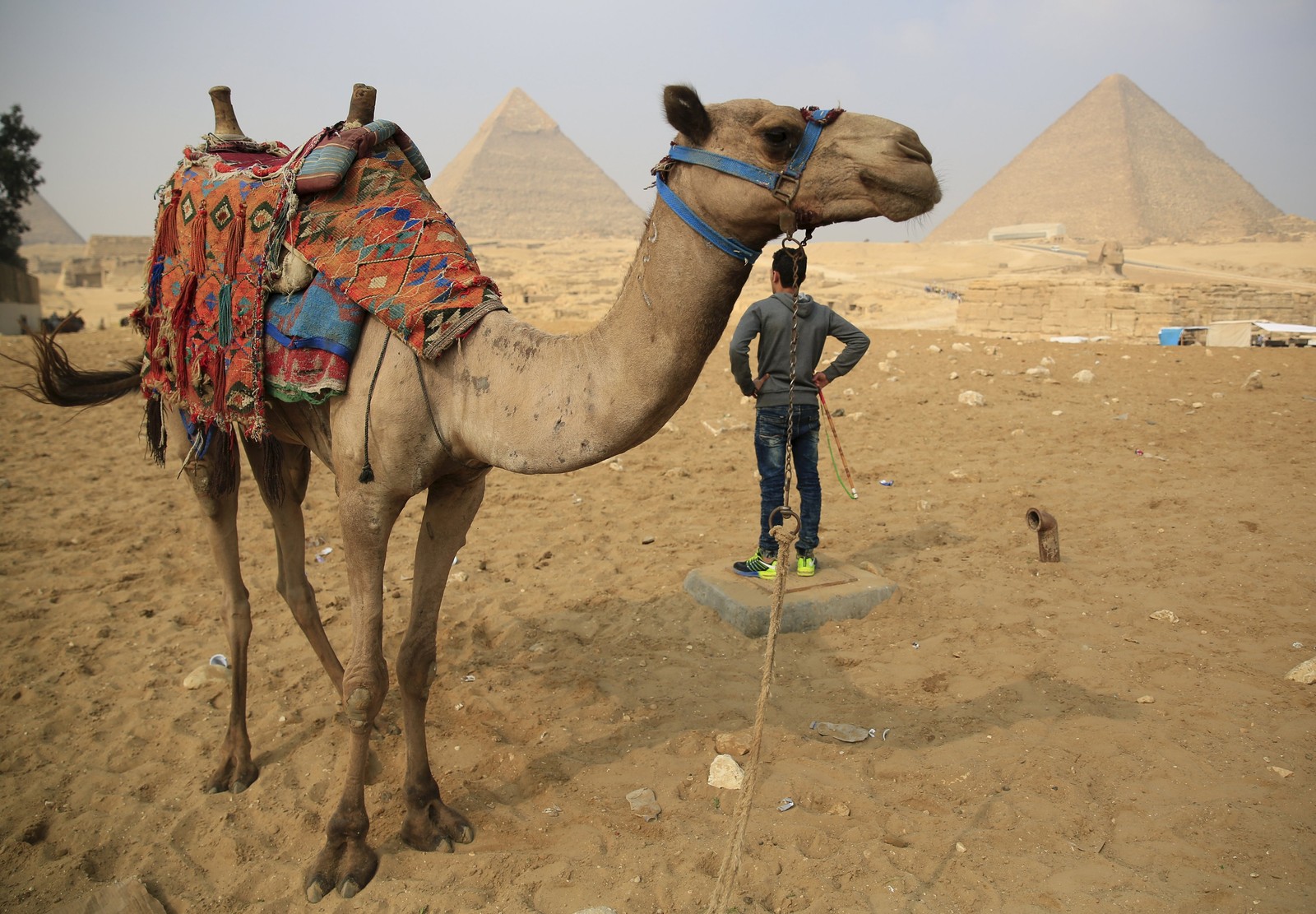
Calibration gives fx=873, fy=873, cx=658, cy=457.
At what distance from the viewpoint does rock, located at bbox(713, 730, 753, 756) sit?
155 inches

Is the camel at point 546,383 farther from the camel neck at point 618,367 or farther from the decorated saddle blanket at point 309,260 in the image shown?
the decorated saddle blanket at point 309,260

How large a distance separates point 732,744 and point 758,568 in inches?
73.0

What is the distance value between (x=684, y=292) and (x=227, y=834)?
285 centimetres

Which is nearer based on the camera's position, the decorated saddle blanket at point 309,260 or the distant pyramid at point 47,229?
the decorated saddle blanket at point 309,260

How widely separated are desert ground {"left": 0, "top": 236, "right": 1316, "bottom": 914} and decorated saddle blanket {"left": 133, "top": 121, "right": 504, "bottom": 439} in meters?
1.67

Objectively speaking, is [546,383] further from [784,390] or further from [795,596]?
[784,390]

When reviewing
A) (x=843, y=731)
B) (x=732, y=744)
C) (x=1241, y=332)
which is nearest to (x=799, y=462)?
(x=843, y=731)

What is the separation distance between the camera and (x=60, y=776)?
12.7ft

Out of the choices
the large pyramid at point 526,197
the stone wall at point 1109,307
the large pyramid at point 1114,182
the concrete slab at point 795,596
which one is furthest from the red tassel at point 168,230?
the large pyramid at point 526,197

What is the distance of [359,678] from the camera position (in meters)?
3.30

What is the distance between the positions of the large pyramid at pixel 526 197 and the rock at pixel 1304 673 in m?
164

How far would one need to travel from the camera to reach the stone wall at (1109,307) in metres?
21.1

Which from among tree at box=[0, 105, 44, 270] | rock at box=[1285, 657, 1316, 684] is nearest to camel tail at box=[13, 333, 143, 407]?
rock at box=[1285, 657, 1316, 684]

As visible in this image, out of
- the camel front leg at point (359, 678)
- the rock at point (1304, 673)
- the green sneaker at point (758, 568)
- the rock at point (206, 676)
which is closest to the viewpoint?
the camel front leg at point (359, 678)
